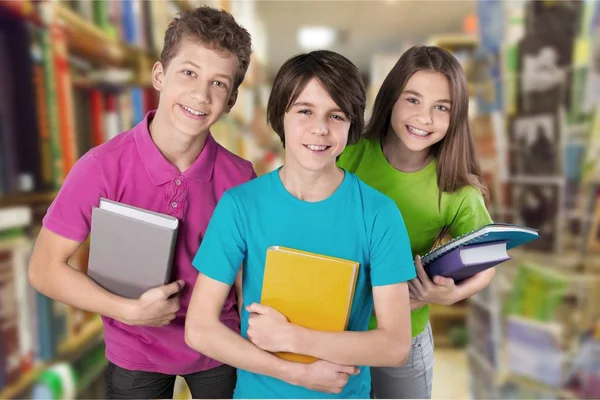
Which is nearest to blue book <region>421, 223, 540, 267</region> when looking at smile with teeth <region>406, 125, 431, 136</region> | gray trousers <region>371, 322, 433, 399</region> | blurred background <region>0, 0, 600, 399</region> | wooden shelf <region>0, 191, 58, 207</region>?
smile with teeth <region>406, 125, 431, 136</region>

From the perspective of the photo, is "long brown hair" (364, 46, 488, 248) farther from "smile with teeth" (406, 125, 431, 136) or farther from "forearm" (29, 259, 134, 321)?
"forearm" (29, 259, 134, 321)

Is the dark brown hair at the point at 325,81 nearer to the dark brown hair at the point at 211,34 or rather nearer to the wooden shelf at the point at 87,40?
the dark brown hair at the point at 211,34

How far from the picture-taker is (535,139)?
2.23 meters

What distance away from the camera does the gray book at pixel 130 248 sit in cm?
88

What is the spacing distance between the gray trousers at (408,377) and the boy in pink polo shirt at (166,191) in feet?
1.12

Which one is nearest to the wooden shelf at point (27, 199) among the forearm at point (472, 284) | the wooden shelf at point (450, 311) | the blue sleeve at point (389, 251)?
the blue sleeve at point (389, 251)

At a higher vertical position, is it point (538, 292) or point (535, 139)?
point (535, 139)

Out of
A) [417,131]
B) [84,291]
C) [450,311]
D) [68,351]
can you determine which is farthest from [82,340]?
[450,311]

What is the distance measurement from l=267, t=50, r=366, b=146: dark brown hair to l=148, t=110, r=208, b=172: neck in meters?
0.21

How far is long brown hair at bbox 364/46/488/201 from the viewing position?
3.17ft

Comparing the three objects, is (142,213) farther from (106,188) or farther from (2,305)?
(2,305)

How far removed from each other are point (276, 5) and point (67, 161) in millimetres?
2973

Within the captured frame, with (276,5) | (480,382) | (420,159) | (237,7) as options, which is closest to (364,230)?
(420,159)

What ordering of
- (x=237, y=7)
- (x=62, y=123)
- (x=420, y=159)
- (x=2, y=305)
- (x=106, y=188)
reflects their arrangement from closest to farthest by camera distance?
(x=106, y=188)
(x=420, y=159)
(x=2, y=305)
(x=62, y=123)
(x=237, y=7)
